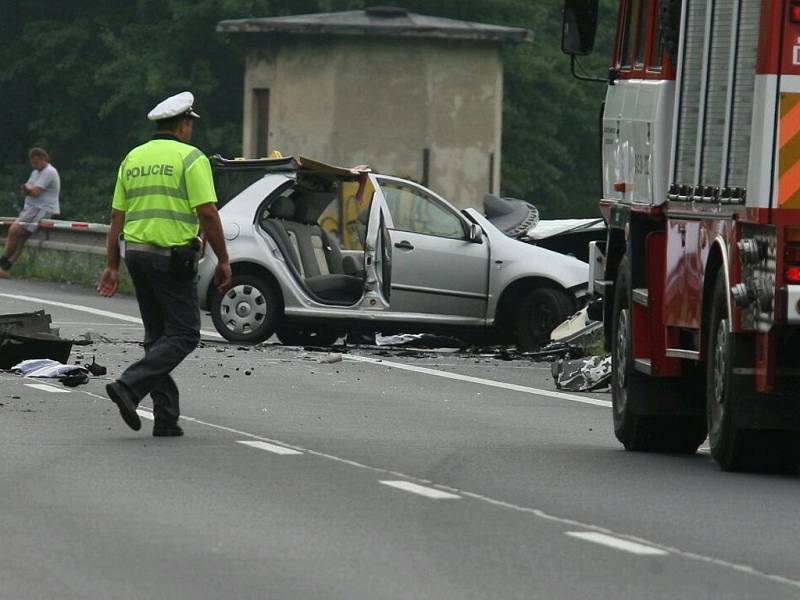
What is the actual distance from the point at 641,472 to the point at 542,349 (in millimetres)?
9767

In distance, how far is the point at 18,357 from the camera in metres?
17.9

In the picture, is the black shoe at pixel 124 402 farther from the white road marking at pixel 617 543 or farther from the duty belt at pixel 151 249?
the white road marking at pixel 617 543

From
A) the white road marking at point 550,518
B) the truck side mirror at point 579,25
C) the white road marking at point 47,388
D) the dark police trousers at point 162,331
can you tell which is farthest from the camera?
the white road marking at point 47,388

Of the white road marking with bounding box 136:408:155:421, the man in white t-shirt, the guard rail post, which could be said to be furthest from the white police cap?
the man in white t-shirt

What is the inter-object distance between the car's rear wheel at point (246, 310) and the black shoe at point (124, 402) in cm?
869

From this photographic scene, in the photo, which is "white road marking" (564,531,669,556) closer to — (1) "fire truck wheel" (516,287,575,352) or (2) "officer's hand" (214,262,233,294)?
(2) "officer's hand" (214,262,233,294)

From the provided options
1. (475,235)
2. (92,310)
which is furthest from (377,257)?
(92,310)

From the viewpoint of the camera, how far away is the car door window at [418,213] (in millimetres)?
21812

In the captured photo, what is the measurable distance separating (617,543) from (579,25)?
5.74 m

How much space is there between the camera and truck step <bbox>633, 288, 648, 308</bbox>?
13180 mm

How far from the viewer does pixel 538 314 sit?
71.8 ft

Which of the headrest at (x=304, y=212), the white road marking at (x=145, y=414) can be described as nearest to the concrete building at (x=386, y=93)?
the headrest at (x=304, y=212)

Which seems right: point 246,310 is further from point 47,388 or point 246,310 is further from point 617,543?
point 617,543

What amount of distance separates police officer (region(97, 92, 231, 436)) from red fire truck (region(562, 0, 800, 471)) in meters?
2.35
